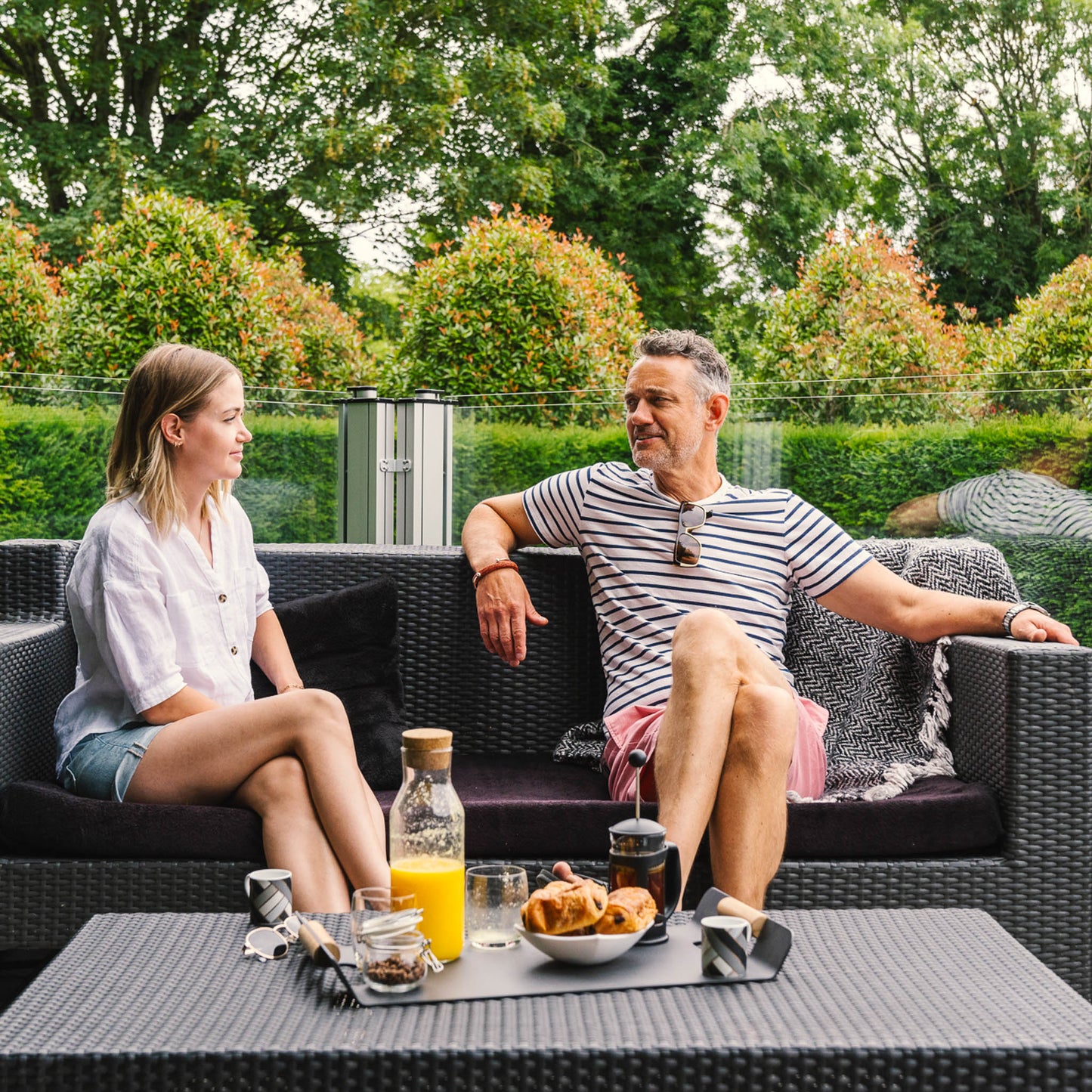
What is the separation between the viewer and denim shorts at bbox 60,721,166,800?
6.43 feet

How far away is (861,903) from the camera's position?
6.59 feet

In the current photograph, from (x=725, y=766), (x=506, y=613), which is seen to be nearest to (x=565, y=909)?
(x=725, y=766)

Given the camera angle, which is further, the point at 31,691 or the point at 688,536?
the point at 688,536

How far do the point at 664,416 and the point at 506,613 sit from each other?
19.1 inches

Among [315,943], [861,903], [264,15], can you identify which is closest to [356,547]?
[861,903]

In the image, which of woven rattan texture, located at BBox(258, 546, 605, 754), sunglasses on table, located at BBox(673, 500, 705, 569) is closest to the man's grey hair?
sunglasses on table, located at BBox(673, 500, 705, 569)

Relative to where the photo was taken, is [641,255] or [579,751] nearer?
[579,751]

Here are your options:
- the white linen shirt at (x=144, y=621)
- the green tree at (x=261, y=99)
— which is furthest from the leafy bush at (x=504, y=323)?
the white linen shirt at (x=144, y=621)

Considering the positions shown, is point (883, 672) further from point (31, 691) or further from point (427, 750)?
point (31, 691)

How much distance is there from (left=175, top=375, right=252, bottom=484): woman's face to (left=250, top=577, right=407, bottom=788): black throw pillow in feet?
1.17

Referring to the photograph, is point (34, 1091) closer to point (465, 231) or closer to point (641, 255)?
point (465, 231)

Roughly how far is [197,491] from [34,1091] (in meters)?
1.23

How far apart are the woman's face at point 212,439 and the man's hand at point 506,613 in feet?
1.72

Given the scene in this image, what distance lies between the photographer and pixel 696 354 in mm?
2463
